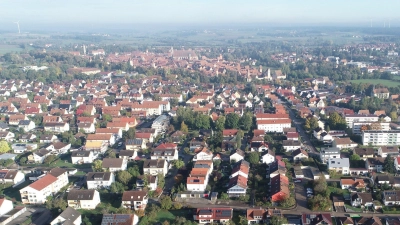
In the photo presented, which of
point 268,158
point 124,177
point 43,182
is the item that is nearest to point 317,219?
point 268,158

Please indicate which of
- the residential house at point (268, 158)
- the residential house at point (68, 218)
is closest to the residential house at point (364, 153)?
the residential house at point (268, 158)

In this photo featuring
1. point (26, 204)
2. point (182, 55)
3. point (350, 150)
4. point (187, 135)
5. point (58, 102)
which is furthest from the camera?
point (182, 55)

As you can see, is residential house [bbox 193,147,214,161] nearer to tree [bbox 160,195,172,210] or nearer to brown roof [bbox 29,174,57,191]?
tree [bbox 160,195,172,210]

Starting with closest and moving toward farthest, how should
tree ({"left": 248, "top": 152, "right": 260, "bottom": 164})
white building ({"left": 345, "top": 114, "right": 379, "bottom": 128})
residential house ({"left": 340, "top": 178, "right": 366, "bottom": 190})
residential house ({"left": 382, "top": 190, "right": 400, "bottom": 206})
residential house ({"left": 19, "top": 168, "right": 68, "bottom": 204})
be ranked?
residential house ({"left": 382, "top": 190, "right": 400, "bottom": 206})
residential house ({"left": 19, "top": 168, "right": 68, "bottom": 204})
residential house ({"left": 340, "top": 178, "right": 366, "bottom": 190})
tree ({"left": 248, "top": 152, "right": 260, "bottom": 164})
white building ({"left": 345, "top": 114, "right": 379, "bottom": 128})

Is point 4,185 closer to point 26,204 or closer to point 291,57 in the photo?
point 26,204

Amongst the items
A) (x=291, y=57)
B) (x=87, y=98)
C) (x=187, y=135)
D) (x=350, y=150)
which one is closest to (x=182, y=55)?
(x=291, y=57)

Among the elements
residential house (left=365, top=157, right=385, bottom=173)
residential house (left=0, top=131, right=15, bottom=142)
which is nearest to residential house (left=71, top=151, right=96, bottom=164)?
residential house (left=0, top=131, right=15, bottom=142)
